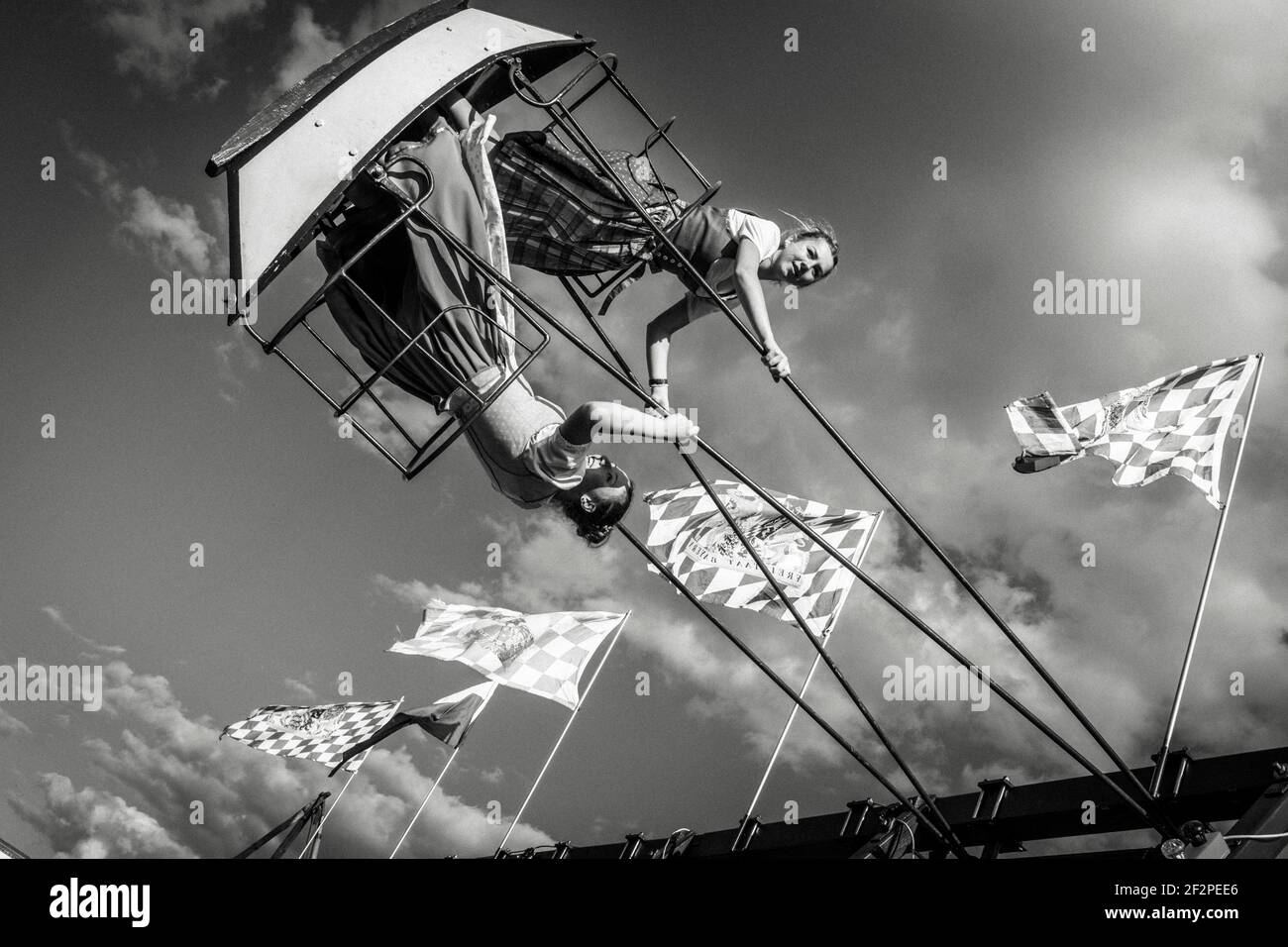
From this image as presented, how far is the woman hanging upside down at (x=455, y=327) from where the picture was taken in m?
3.98

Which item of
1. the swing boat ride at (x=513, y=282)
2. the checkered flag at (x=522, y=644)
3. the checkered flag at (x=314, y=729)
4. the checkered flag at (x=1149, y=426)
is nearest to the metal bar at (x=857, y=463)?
the swing boat ride at (x=513, y=282)

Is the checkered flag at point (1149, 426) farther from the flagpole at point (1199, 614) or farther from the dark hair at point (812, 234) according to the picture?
the dark hair at point (812, 234)

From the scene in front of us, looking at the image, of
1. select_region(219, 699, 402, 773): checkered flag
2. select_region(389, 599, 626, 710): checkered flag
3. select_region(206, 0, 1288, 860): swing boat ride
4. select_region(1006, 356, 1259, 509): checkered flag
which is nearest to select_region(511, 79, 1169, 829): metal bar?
select_region(206, 0, 1288, 860): swing boat ride

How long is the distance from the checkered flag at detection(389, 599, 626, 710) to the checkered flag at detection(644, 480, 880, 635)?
99.9 inches

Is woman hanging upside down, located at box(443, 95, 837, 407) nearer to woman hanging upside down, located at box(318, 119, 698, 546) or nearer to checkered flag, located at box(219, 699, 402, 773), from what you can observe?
woman hanging upside down, located at box(318, 119, 698, 546)

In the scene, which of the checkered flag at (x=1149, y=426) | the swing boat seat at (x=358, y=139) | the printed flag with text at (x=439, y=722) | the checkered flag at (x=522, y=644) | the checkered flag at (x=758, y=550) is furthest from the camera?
the printed flag with text at (x=439, y=722)

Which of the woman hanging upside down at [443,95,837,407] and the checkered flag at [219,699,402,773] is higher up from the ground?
the woman hanging upside down at [443,95,837,407]

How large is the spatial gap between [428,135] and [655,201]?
4.00ft

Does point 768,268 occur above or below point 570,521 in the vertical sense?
above

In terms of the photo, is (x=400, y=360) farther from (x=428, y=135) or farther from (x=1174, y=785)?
(x=1174, y=785)

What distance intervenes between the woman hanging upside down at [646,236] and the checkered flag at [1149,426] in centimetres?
336

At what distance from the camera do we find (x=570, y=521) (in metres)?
4.38

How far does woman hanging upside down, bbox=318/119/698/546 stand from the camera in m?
3.98
